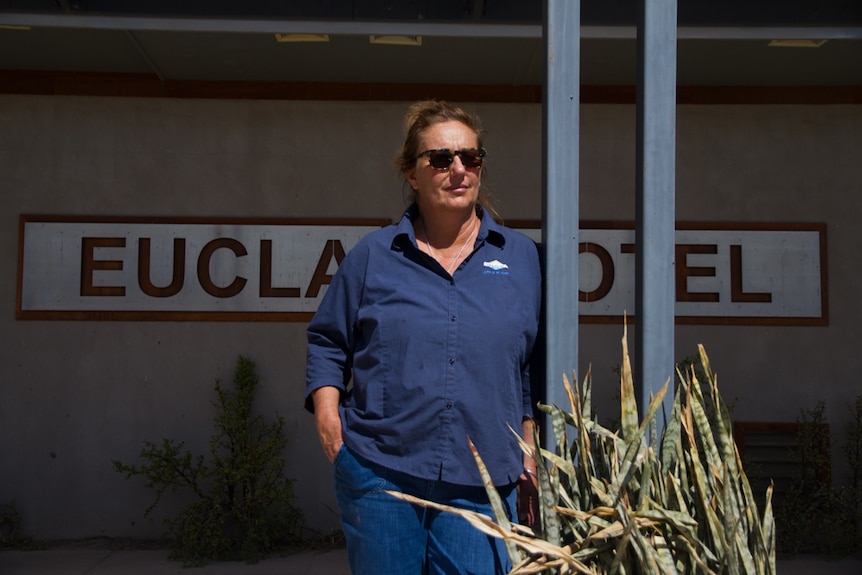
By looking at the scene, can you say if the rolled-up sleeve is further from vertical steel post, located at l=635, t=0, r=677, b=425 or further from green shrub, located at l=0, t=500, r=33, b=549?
green shrub, located at l=0, t=500, r=33, b=549

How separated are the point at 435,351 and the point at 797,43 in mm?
3468

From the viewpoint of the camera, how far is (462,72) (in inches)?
214

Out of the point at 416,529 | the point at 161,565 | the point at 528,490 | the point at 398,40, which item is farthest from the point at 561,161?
the point at 161,565

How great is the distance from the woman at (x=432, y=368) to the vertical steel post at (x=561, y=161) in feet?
0.33

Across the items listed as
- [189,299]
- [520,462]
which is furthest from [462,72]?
[520,462]

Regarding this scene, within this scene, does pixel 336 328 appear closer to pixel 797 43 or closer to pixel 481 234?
pixel 481 234

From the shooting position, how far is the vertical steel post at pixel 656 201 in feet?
7.82

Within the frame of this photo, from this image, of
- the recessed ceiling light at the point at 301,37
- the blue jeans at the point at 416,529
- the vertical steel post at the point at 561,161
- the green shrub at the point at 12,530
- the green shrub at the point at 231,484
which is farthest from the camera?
the green shrub at the point at 12,530

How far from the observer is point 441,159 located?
8.05 ft

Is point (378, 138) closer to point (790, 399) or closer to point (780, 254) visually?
point (780, 254)

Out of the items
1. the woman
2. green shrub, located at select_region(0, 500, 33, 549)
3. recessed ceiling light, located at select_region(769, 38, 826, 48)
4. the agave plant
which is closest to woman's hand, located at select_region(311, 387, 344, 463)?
the woman

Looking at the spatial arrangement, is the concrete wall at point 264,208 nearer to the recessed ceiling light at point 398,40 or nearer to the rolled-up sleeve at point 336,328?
the recessed ceiling light at point 398,40

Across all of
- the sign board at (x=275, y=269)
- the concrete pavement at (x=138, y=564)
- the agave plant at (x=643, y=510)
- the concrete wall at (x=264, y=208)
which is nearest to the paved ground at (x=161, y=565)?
the concrete pavement at (x=138, y=564)

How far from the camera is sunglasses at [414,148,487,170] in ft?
8.05
